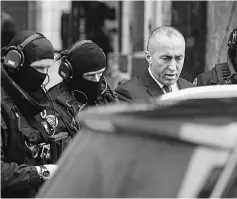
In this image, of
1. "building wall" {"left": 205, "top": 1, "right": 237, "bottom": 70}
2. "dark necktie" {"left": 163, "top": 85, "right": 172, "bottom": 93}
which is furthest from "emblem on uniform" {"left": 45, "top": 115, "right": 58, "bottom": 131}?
"building wall" {"left": 205, "top": 1, "right": 237, "bottom": 70}

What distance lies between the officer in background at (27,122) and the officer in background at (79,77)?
296 mm

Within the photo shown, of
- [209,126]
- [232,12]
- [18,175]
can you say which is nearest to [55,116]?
[18,175]

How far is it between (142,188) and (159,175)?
8 centimetres

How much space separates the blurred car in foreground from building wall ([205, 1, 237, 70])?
5416 mm

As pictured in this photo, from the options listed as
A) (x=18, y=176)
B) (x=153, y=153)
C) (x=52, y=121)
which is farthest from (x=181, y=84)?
(x=153, y=153)

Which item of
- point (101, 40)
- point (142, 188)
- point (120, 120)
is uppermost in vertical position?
point (120, 120)

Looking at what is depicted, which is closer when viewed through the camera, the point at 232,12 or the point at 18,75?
the point at 18,75

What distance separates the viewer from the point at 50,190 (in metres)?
2.35

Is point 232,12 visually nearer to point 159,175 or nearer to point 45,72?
point 45,72

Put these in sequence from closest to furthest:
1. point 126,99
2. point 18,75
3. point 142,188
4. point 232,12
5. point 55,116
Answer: point 142,188
point 18,75
point 55,116
point 126,99
point 232,12

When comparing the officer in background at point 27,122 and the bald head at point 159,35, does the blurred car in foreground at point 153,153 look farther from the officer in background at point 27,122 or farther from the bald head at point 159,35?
the bald head at point 159,35

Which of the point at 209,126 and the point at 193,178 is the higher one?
the point at 209,126

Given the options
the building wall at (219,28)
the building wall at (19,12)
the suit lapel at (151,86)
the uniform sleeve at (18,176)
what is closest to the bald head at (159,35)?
the suit lapel at (151,86)

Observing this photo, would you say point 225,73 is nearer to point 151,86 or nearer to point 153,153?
point 151,86
